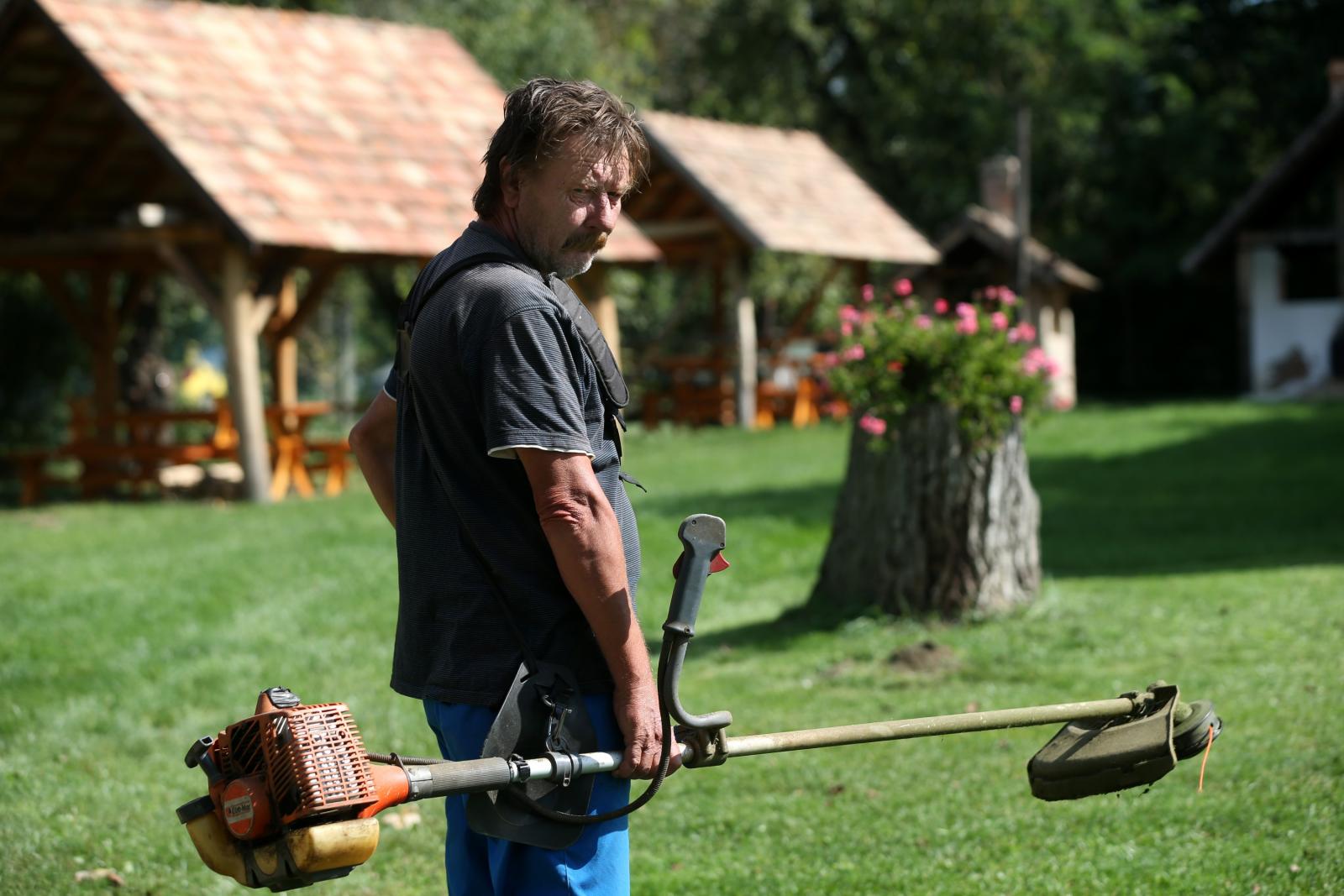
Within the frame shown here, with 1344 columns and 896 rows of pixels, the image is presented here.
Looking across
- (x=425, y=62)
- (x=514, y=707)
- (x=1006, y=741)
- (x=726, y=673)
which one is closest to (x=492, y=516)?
(x=514, y=707)

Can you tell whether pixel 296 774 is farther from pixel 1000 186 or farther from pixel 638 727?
pixel 1000 186

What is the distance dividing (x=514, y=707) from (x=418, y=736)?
3.79 meters

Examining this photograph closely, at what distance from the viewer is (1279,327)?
25.0m

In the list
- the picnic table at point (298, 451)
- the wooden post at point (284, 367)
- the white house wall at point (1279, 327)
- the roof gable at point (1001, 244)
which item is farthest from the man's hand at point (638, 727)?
the white house wall at point (1279, 327)

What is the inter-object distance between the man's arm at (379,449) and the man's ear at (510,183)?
1.97ft

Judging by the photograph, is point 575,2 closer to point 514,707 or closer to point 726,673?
point 726,673

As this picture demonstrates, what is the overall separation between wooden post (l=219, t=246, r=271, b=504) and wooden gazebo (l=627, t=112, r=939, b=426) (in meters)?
8.57

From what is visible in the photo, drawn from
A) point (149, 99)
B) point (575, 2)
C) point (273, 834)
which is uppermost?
point (575, 2)

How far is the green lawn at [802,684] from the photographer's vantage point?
16.0 feet

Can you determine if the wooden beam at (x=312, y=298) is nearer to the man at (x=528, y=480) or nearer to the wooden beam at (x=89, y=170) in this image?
the wooden beam at (x=89, y=170)

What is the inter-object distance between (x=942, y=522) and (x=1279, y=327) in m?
19.0

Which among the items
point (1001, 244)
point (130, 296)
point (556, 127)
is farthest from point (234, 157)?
point (1001, 244)

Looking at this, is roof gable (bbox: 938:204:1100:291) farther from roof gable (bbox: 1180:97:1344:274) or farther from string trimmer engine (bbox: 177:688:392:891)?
string trimmer engine (bbox: 177:688:392:891)

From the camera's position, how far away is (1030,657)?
7344 mm
